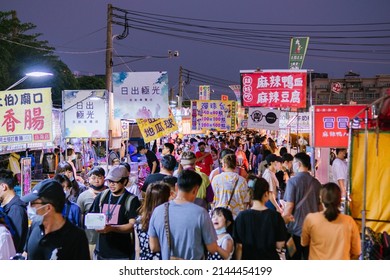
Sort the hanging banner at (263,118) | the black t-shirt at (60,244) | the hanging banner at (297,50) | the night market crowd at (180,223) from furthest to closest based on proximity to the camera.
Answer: the hanging banner at (297,50)
the hanging banner at (263,118)
the night market crowd at (180,223)
the black t-shirt at (60,244)

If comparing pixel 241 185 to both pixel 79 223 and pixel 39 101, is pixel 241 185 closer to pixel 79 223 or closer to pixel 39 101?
pixel 79 223

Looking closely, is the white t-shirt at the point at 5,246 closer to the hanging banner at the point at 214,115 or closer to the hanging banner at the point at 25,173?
the hanging banner at the point at 25,173

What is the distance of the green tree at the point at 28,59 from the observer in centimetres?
3725

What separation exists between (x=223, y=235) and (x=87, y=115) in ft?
23.9

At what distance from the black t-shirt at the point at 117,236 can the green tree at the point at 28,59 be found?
107 ft

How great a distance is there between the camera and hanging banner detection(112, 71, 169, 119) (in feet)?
39.6

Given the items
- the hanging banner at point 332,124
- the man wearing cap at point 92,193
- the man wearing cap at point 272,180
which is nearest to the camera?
the man wearing cap at point 92,193

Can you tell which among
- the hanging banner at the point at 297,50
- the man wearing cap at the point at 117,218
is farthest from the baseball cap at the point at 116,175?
the hanging banner at the point at 297,50

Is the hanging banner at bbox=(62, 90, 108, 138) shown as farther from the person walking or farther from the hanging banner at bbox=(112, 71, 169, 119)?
the person walking

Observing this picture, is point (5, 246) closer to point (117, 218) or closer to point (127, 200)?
point (117, 218)

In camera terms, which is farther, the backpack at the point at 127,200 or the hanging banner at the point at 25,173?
the hanging banner at the point at 25,173

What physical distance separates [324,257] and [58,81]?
38894mm

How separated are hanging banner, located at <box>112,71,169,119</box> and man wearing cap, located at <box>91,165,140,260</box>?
20.8 feet

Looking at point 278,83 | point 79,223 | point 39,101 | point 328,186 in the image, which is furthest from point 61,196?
point 278,83
